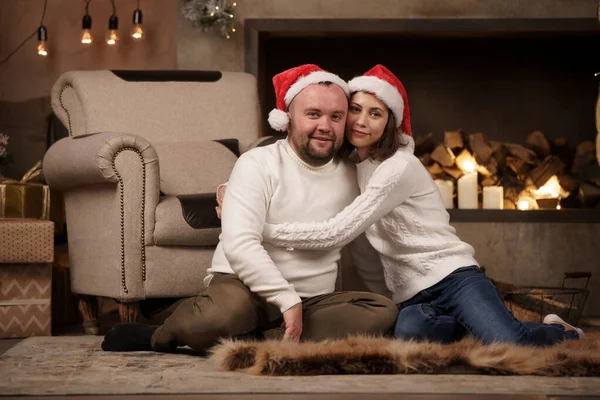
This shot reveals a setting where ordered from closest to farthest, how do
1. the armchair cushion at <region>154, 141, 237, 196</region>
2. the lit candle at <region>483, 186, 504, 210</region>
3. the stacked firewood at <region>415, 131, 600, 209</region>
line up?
the armchair cushion at <region>154, 141, 237, 196</region> → the lit candle at <region>483, 186, 504, 210</region> → the stacked firewood at <region>415, 131, 600, 209</region>

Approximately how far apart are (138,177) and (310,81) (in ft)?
2.51

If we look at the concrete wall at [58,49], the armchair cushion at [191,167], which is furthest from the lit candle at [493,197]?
the concrete wall at [58,49]

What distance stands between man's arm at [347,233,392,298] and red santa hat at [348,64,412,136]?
371mm

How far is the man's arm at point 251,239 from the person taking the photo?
2303 mm

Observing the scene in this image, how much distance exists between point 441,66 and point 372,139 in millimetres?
2007

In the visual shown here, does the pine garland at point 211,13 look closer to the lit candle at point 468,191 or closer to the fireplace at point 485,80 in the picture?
the fireplace at point 485,80

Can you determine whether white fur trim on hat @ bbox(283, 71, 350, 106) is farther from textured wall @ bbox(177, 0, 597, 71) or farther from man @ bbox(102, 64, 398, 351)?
textured wall @ bbox(177, 0, 597, 71)

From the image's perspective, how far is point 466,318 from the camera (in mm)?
2416

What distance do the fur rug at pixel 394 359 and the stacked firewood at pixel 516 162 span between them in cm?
206

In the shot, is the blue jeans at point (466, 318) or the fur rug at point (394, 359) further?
the blue jeans at point (466, 318)

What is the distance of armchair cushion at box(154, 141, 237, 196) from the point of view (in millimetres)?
3285

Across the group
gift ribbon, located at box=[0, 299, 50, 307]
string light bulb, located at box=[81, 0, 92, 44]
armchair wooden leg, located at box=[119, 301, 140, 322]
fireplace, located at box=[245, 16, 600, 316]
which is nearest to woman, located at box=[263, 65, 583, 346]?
armchair wooden leg, located at box=[119, 301, 140, 322]

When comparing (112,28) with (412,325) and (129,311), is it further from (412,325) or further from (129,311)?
(412,325)

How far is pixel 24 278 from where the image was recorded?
119 inches
